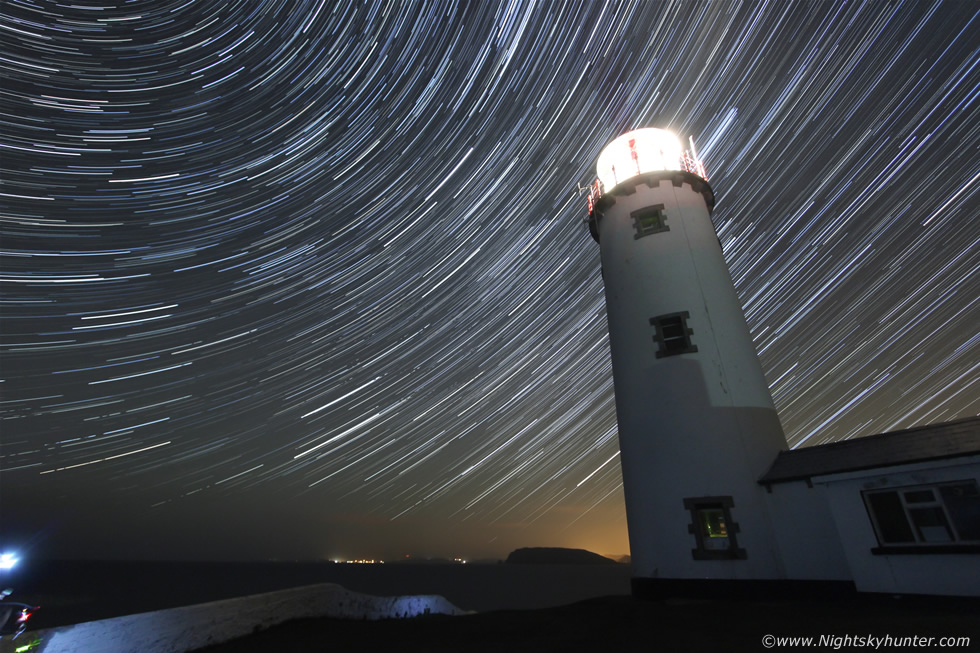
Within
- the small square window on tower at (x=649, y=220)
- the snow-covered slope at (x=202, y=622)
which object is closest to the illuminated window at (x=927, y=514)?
the small square window on tower at (x=649, y=220)

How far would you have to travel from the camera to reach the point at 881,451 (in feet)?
30.8

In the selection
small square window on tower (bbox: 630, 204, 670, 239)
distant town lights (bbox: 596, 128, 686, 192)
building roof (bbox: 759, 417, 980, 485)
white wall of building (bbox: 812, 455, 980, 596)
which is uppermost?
distant town lights (bbox: 596, 128, 686, 192)

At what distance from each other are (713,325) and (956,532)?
20.2ft

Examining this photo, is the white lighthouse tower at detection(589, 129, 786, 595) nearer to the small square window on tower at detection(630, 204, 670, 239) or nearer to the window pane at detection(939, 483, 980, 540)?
the small square window on tower at detection(630, 204, 670, 239)

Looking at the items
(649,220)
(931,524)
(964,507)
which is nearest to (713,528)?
(931,524)

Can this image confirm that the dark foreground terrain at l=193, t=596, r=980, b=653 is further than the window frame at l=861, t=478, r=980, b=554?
No

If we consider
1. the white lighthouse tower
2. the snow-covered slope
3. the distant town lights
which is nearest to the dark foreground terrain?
the snow-covered slope

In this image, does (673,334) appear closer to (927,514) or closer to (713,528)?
(713,528)

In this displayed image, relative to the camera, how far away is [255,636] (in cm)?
766

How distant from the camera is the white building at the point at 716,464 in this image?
8.60 metres

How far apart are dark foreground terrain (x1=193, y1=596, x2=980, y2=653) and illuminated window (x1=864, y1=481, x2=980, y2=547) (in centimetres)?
102

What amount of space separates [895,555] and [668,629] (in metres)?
4.90

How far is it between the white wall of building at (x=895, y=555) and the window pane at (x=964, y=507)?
0.66 feet
